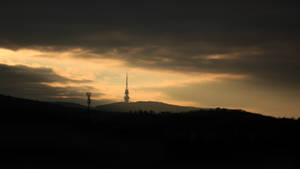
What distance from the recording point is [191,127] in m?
39.0

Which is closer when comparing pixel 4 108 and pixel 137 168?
pixel 137 168

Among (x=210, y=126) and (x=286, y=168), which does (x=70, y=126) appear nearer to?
(x=210, y=126)

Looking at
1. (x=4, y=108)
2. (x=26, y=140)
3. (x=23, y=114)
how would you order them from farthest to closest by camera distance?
(x=4, y=108) < (x=23, y=114) < (x=26, y=140)

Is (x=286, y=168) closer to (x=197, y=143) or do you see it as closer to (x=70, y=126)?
(x=197, y=143)

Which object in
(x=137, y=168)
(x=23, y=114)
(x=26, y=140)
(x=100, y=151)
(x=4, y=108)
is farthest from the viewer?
(x=4, y=108)

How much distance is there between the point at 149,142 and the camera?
31391 mm

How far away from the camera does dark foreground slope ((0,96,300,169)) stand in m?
25.2

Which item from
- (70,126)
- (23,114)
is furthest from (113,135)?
(23,114)

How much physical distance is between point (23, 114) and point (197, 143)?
89.0ft

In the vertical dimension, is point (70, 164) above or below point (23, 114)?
below

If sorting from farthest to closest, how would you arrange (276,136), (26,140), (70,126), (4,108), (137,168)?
(4,108) → (70,126) → (276,136) → (26,140) → (137,168)

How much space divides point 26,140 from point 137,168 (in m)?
13.3

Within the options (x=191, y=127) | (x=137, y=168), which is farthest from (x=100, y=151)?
(x=191, y=127)

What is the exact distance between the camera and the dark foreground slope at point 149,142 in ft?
82.7
